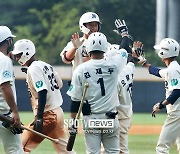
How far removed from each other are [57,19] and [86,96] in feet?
121

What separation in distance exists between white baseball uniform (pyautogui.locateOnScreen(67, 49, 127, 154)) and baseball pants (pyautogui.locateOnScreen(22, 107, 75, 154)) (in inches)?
33.7

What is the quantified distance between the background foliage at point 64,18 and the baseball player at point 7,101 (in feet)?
114

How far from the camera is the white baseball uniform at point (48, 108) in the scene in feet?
35.6

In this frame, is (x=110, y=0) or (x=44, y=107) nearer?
(x=44, y=107)

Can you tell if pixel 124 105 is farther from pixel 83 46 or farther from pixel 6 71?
pixel 6 71

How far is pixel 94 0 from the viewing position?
4909cm

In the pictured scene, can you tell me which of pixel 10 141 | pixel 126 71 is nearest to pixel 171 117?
pixel 126 71

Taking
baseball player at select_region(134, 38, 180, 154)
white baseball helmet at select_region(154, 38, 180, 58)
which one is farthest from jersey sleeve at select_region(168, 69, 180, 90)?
white baseball helmet at select_region(154, 38, 180, 58)

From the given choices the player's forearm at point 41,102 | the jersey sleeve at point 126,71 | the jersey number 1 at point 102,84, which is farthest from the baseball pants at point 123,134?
the jersey number 1 at point 102,84

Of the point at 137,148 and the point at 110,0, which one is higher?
the point at 110,0

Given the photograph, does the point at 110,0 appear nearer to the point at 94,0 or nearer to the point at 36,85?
the point at 94,0

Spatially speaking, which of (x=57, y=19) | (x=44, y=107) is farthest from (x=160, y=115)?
(x=57, y=19)

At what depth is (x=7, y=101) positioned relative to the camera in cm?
972

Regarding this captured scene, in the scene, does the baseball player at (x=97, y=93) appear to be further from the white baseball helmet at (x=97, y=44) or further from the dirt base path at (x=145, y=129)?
the dirt base path at (x=145, y=129)
